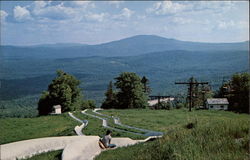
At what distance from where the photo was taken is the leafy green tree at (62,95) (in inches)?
2244

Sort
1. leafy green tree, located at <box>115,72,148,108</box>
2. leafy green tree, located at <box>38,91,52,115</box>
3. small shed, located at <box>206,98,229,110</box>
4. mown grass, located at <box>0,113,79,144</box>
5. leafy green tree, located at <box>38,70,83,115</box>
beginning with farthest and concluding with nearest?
1. leafy green tree, located at <box>38,91,52,115</box>
2. leafy green tree, located at <box>115,72,148,108</box>
3. leafy green tree, located at <box>38,70,83,115</box>
4. small shed, located at <box>206,98,229,110</box>
5. mown grass, located at <box>0,113,79,144</box>

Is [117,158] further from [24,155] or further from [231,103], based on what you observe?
[231,103]

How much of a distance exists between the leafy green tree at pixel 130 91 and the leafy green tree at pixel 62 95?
342 inches

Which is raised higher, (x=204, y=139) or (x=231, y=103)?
(x=204, y=139)

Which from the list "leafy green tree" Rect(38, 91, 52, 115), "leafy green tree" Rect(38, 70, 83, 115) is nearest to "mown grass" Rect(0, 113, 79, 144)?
"leafy green tree" Rect(38, 70, 83, 115)

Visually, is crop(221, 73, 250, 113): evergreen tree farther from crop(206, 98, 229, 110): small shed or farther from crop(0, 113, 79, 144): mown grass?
crop(0, 113, 79, 144): mown grass

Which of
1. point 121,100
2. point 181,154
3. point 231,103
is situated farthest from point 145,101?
point 181,154

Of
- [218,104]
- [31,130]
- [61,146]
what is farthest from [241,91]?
[61,146]

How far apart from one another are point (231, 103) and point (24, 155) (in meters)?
45.2

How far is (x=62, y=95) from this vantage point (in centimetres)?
5706

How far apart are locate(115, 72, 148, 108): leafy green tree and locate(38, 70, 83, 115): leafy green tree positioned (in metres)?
8.69

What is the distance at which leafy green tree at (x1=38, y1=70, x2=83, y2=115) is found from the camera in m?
57.0

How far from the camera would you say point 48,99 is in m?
61.3

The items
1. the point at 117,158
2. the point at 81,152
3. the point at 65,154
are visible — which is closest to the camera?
the point at 117,158
